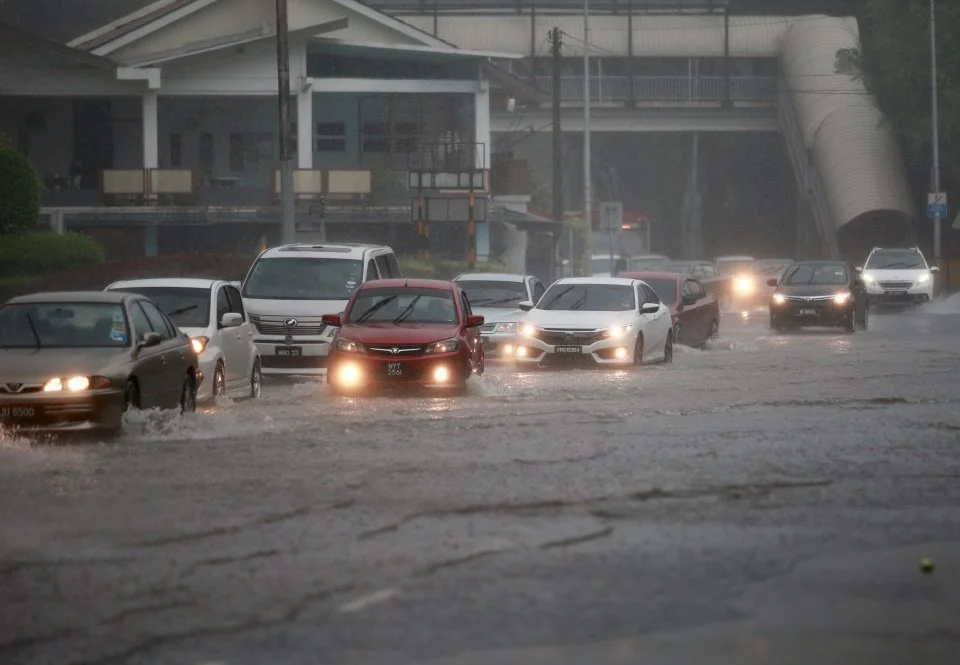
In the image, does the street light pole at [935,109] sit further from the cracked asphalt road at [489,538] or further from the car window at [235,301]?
the cracked asphalt road at [489,538]

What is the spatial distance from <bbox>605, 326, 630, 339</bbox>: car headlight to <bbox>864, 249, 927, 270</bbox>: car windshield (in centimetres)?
2707

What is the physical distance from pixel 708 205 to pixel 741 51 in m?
7.91

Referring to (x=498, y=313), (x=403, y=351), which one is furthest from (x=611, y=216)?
(x=403, y=351)

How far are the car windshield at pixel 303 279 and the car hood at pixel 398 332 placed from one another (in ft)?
12.2

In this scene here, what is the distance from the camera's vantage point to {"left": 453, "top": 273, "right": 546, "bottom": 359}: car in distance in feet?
96.4

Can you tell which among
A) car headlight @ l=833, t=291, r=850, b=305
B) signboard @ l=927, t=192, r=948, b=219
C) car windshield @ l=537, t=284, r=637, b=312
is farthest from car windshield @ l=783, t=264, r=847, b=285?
signboard @ l=927, t=192, r=948, b=219

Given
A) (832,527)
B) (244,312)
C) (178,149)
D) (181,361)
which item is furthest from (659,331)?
(178,149)

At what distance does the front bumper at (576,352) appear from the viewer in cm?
2631

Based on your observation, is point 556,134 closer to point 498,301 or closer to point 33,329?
point 498,301

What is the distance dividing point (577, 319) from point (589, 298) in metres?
1.50

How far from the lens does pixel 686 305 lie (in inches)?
1286

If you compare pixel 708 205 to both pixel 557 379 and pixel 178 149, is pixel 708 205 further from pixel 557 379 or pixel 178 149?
pixel 557 379

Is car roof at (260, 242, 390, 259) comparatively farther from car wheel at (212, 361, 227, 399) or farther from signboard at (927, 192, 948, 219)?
signboard at (927, 192, 948, 219)

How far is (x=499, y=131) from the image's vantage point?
234 feet
